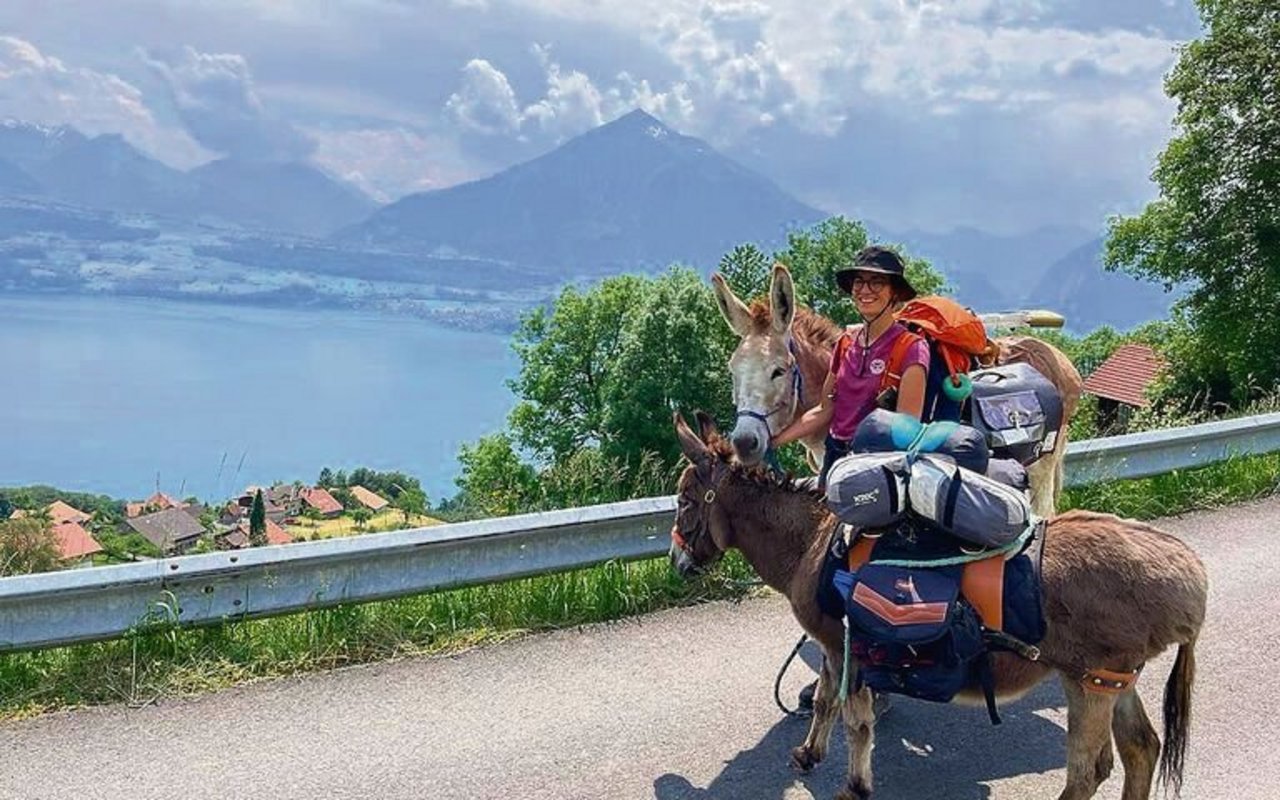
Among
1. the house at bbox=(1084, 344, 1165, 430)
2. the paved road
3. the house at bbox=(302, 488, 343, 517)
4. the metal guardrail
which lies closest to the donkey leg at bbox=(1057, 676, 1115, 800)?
the paved road

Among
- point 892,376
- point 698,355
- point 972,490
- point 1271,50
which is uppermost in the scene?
point 1271,50

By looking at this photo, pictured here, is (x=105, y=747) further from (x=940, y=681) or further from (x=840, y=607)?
(x=940, y=681)

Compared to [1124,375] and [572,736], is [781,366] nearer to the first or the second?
[572,736]

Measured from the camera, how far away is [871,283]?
439cm

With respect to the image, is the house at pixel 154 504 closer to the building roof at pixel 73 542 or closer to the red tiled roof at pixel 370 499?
the building roof at pixel 73 542

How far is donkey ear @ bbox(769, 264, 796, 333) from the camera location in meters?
5.28

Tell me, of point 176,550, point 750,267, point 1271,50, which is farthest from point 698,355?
point 176,550

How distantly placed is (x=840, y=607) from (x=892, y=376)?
1.12 metres

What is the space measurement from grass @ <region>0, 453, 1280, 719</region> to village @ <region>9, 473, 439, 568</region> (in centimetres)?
70

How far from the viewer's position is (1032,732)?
15.2 ft

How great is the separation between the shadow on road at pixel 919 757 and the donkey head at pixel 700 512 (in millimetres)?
962

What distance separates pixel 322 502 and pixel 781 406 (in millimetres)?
4832

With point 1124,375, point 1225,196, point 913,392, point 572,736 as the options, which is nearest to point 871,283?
point 913,392

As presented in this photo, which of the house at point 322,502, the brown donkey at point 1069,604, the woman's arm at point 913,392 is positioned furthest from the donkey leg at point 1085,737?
the house at point 322,502
